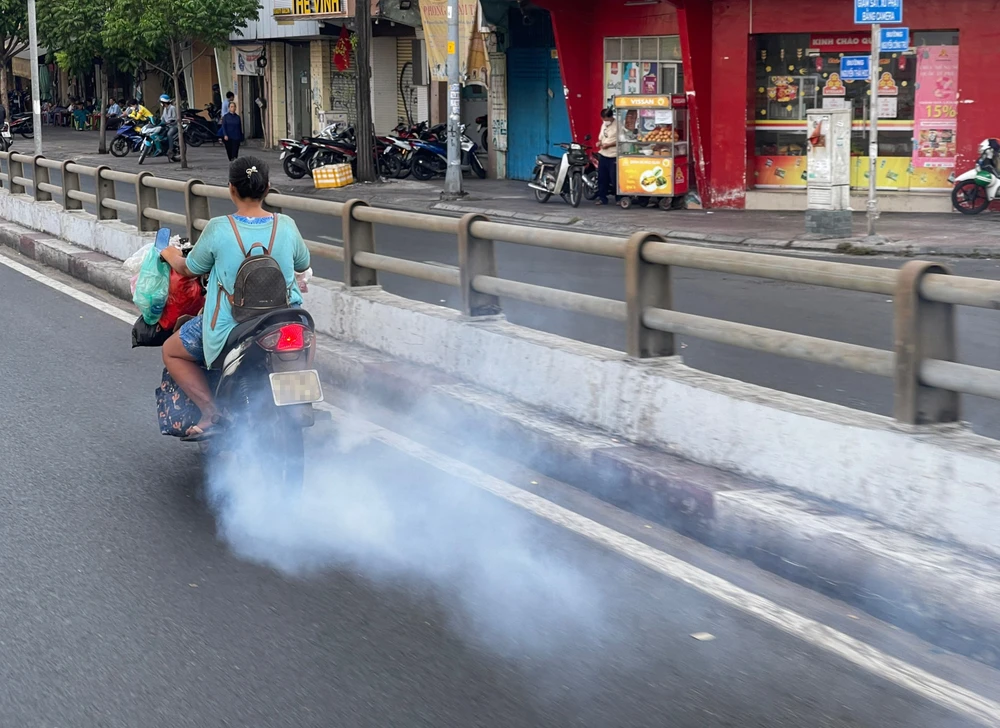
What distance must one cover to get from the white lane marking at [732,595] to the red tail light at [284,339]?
1183 mm

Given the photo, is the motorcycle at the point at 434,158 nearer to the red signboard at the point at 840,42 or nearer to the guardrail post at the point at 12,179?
the red signboard at the point at 840,42

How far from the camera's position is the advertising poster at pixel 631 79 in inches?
984

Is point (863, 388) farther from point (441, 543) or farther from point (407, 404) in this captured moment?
point (441, 543)

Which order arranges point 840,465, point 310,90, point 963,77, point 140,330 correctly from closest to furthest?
point 840,465 < point 140,330 < point 963,77 < point 310,90

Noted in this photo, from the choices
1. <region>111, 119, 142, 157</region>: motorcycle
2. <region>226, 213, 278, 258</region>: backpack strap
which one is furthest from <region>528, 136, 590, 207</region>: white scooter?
<region>111, 119, 142, 157</region>: motorcycle

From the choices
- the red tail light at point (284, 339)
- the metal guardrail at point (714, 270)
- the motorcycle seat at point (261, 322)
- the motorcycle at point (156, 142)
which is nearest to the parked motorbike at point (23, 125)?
the motorcycle at point (156, 142)

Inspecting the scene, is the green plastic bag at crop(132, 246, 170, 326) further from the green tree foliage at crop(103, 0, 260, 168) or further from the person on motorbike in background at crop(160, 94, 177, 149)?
the person on motorbike in background at crop(160, 94, 177, 149)

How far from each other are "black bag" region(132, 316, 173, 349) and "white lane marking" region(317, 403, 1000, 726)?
1300 mm

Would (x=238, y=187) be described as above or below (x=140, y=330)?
above

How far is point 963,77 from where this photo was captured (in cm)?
2023

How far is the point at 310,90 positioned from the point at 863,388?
33776 millimetres

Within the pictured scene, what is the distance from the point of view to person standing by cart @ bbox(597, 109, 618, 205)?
2261cm

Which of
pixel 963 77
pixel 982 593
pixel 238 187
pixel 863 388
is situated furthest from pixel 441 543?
pixel 963 77

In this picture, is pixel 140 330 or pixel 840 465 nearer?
pixel 840 465
